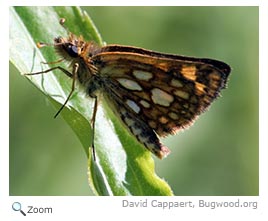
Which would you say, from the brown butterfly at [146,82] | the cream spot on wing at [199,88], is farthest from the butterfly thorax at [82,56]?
the cream spot on wing at [199,88]

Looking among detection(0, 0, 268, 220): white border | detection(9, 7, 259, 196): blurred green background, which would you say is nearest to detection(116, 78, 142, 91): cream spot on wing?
detection(0, 0, 268, 220): white border

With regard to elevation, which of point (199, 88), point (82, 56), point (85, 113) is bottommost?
point (85, 113)

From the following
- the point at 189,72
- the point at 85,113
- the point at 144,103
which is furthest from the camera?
the point at 144,103

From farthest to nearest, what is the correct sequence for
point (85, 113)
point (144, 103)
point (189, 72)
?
point (144, 103)
point (189, 72)
point (85, 113)

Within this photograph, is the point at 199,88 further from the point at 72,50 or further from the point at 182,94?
the point at 72,50

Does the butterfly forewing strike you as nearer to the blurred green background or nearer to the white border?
the white border
